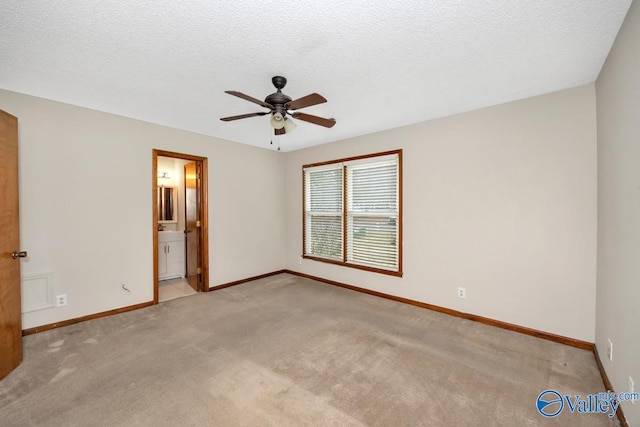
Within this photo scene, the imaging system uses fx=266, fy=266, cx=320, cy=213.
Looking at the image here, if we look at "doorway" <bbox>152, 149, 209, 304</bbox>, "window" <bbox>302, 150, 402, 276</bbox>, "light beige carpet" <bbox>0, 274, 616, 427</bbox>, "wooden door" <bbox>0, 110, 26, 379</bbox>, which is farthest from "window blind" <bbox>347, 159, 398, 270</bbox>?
"wooden door" <bbox>0, 110, 26, 379</bbox>

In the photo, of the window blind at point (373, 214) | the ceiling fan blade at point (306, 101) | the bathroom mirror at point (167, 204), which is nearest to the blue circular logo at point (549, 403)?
the window blind at point (373, 214)

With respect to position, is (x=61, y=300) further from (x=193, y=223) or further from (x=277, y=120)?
(x=277, y=120)

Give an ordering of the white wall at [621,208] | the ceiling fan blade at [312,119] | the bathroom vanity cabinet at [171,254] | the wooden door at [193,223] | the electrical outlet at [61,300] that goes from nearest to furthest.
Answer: the white wall at [621,208] → the ceiling fan blade at [312,119] → the electrical outlet at [61,300] → the wooden door at [193,223] → the bathroom vanity cabinet at [171,254]

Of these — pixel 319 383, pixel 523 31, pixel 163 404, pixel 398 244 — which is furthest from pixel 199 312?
pixel 523 31

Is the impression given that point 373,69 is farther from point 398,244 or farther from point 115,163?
point 115,163

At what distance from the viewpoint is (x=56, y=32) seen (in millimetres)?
1790

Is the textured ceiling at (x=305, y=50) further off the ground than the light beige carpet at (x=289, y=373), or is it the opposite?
the textured ceiling at (x=305, y=50)

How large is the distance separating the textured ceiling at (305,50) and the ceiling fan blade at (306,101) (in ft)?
0.93

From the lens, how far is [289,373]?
2166mm

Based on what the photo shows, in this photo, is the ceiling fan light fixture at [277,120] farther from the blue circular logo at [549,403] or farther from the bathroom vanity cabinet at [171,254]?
the bathroom vanity cabinet at [171,254]

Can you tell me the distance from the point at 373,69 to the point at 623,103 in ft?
5.55

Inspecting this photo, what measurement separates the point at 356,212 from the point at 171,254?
11.8 feet

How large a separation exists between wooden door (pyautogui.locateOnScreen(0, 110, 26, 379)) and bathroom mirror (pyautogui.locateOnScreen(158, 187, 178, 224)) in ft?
10.1

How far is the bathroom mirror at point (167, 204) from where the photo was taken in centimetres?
538
